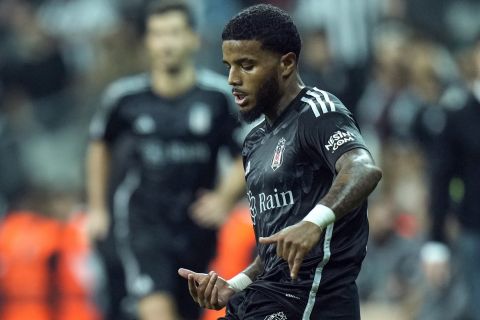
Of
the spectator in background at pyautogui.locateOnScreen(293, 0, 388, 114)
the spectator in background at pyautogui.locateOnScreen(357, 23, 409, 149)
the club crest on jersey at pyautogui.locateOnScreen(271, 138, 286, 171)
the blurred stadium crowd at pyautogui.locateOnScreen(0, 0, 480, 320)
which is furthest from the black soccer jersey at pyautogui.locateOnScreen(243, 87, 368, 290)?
the spectator in background at pyautogui.locateOnScreen(293, 0, 388, 114)

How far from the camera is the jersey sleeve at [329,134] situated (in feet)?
15.8

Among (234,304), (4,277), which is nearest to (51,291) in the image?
(4,277)

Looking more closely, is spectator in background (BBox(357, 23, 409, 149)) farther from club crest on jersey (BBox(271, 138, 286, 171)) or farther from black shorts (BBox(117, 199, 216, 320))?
club crest on jersey (BBox(271, 138, 286, 171))

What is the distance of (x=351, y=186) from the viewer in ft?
15.2

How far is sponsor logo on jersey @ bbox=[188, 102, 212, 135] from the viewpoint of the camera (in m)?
9.83

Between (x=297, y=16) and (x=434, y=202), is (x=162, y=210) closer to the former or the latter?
(x=434, y=202)

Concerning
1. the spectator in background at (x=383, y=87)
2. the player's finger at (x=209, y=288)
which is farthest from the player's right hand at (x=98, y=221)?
the player's finger at (x=209, y=288)

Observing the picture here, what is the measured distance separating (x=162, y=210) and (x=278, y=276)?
15.2ft

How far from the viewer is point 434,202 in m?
9.89

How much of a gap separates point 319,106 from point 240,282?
34.3 inches

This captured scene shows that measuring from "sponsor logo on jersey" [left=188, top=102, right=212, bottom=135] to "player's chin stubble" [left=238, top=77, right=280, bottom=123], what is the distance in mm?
4523

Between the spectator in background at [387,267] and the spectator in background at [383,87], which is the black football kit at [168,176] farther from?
the spectator in background at [383,87]

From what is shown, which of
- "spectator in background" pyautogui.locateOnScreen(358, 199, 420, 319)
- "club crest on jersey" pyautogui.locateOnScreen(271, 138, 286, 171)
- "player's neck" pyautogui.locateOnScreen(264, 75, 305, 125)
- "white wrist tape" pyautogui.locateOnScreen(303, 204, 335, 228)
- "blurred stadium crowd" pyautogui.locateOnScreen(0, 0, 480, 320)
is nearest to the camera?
"white wrist tape" pyautogui.locateOnScreen(303, 204, 335, 228)

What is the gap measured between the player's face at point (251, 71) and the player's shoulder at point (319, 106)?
0.15m
